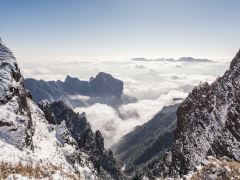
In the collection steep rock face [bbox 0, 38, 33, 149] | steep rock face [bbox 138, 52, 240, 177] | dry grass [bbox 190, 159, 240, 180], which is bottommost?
steep rock face [bbox 138, 52, 240, 177]

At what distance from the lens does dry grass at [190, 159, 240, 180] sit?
62.7 feet

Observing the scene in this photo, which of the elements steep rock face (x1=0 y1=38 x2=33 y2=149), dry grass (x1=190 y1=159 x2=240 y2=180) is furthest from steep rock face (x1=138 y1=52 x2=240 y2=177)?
dry grass (x1=190 y1=159 x2=240 y2=180)

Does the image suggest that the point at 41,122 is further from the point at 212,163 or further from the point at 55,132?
the point at 212,163

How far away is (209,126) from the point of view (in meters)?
104

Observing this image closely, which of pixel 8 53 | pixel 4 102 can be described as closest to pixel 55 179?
pixel 4 102

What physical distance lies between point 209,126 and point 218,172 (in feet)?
284

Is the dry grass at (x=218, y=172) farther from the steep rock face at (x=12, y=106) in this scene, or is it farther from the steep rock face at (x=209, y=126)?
the steep rock face at (x=209, y=126)

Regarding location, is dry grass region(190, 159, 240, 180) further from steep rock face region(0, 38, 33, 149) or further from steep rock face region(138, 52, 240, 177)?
steep rock face region(138, 52, 240, 177)

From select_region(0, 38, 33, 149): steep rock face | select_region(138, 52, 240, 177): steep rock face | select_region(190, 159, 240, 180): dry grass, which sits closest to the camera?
select_region(190, 159, 240, 180): dry grass

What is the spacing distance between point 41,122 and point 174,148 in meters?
42.0

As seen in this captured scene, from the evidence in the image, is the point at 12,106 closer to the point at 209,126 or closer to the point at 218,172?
the point at 218,172

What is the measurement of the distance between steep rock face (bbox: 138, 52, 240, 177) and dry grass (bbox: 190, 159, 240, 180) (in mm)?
71246

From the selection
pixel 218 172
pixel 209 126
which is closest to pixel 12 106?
pixel 218 172

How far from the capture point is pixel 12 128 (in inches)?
2094
